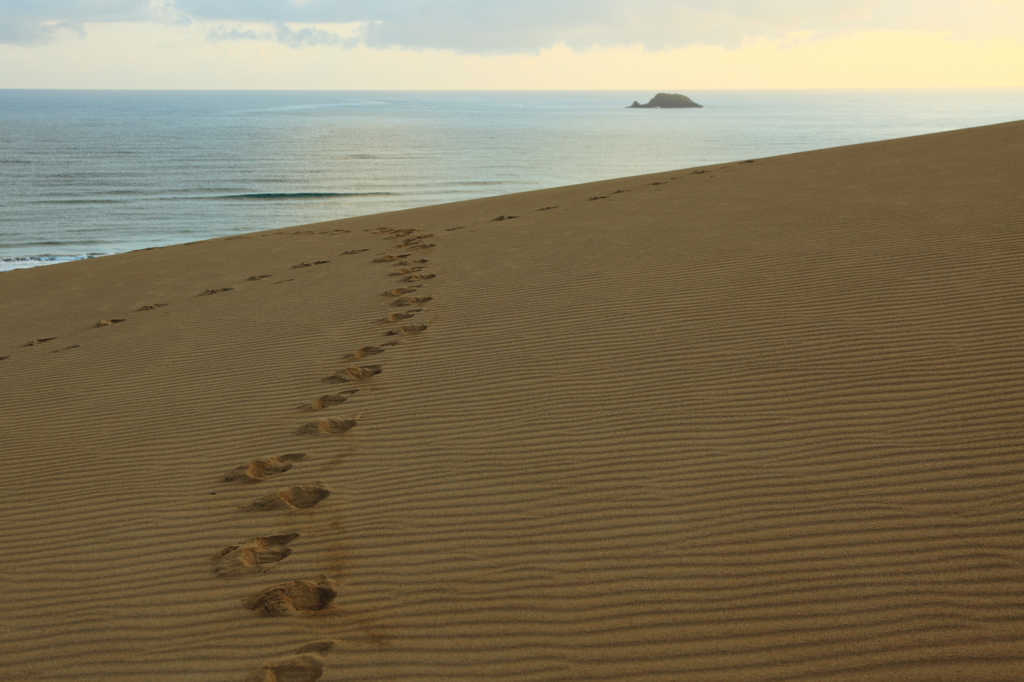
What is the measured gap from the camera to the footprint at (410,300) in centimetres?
639

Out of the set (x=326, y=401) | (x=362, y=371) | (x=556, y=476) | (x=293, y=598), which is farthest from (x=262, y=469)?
(x=556, y=476)

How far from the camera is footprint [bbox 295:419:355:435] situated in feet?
13.0

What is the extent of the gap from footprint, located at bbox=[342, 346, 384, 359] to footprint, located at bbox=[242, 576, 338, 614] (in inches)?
102

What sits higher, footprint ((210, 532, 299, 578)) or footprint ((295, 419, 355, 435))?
footprint ((295, 419, 355, 435))

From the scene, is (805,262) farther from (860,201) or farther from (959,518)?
(959,518)

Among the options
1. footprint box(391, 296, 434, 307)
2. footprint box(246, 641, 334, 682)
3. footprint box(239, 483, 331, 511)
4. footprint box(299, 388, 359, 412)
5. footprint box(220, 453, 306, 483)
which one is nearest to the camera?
footprint box(246, 641, 334, 682)

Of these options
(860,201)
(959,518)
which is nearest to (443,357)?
(959,518)

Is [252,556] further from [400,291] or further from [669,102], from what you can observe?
[669,102]

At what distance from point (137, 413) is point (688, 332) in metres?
3.52

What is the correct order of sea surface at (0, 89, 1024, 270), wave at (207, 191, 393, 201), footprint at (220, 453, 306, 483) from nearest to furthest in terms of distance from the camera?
footprint at (220, 453, 306, 483), sea surface at (0, 89, 1024, 270), wave at (207, 191, 393, 201)

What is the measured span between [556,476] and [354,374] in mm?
1990

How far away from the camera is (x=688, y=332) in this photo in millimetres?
4742

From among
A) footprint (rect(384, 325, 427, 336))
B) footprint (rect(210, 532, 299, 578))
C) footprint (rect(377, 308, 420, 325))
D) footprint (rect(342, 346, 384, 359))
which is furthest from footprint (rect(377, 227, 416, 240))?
footprint (rect(210, 532, 299, 578))

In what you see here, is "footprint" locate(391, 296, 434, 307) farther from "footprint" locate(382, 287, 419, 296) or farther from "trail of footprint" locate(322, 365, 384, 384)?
"trail of footprint" locate(322, 365, 384, 384)
